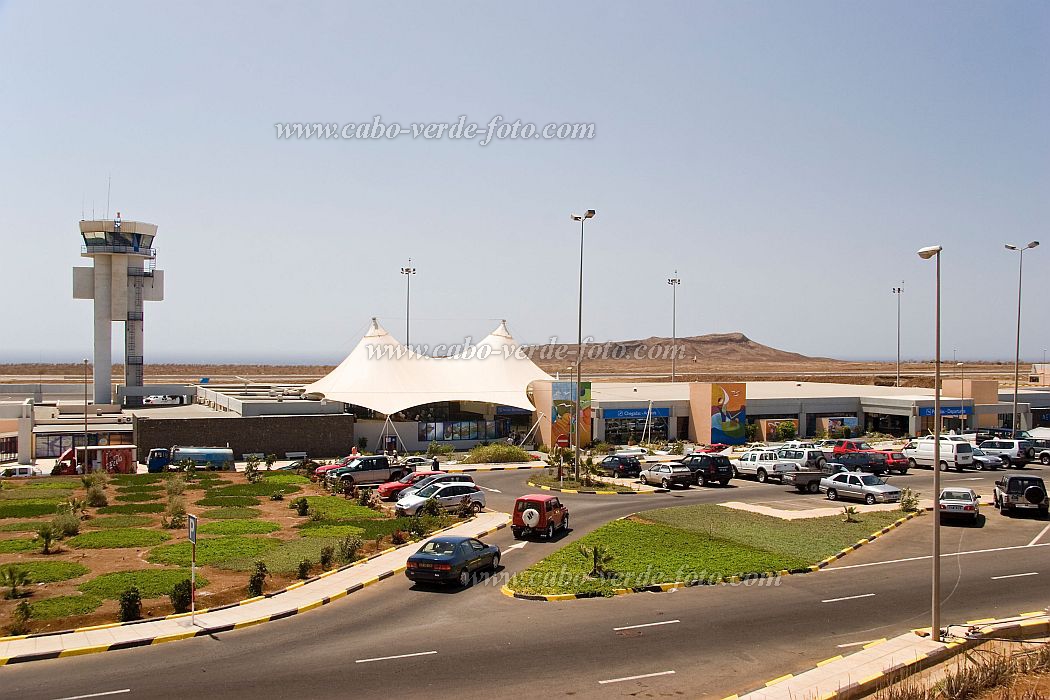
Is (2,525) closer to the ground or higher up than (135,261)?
closer to the ground

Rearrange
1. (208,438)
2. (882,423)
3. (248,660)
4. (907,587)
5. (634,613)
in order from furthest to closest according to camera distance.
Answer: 1. (882,423)
2. (208,438)
3. (907,587)
4. (634,613)
5. (248,660)

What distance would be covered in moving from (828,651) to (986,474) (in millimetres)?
34537

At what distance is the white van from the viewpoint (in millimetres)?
45844

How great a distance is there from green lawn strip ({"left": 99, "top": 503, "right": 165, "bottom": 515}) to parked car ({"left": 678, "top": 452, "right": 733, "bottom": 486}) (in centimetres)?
2455

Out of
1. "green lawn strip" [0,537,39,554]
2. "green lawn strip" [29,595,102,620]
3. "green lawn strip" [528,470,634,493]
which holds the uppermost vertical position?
"green lawn strip" [29,595,102,620]

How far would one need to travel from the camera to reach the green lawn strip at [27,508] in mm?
31047

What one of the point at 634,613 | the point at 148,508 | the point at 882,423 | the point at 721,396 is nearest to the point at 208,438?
the point at 148,508

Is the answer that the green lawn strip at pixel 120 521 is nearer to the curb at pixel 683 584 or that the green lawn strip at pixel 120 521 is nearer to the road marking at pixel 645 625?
the curb at pixel 683 584

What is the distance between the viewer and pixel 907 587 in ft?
69.3

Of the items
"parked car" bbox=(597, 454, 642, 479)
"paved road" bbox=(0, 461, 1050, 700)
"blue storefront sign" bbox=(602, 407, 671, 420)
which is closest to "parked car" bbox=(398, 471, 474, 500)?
"paved road" bbox=(0, 461, 1050, 700)

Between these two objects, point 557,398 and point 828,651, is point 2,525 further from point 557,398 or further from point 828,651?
point 557,398

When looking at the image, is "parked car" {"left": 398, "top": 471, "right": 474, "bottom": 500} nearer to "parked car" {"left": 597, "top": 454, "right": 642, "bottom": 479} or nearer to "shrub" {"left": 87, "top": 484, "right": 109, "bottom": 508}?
"parked car" {"left": 597, "top": 454, "right": 642, "bottom": 479}

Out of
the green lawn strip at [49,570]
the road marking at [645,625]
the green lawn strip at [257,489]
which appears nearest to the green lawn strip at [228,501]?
the green lawn strip at [257,489]

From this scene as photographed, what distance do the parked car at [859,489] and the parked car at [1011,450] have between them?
15.6 m
